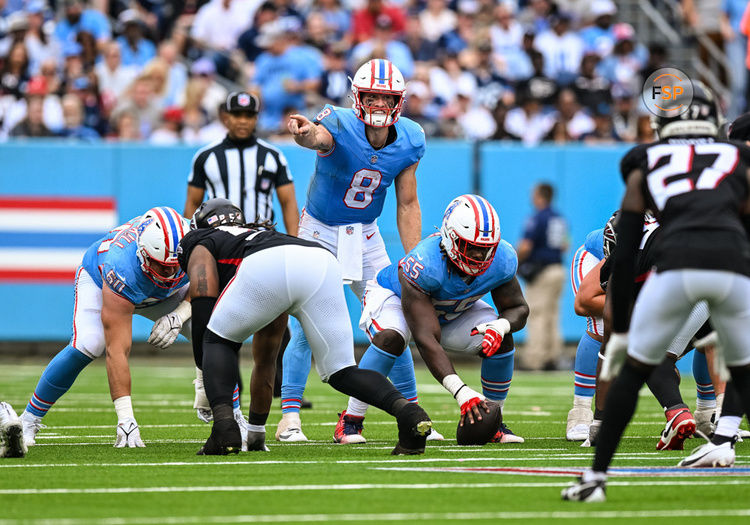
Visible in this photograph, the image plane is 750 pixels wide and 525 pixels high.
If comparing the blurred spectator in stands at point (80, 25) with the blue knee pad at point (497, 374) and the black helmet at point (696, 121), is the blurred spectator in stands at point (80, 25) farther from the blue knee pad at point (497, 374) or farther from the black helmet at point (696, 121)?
the black helmet at point (696, 121)

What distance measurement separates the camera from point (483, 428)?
7016mm

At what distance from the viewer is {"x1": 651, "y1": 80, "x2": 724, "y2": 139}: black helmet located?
205 inches

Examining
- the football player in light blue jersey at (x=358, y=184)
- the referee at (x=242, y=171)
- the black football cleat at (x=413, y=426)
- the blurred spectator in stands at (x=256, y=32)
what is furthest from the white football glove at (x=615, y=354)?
the blurred spectator in stands at (x=256, y=32)

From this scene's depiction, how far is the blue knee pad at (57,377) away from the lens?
752cm

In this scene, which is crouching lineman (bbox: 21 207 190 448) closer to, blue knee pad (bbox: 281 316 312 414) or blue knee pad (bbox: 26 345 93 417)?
blue knee pad (bbox: 26 345 93 417)

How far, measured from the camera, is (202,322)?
6.73 m

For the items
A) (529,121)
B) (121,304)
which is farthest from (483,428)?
(529,121)

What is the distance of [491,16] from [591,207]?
3.59 meters

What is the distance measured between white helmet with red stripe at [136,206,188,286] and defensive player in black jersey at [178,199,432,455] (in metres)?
0.48

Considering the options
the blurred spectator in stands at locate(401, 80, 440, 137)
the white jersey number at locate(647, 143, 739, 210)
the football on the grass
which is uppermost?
the blurred spectator in stands at locate(401, 80, 440, 137)

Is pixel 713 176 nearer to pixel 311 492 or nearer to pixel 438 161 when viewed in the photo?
pixel 311 492

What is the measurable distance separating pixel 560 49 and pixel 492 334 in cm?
1086

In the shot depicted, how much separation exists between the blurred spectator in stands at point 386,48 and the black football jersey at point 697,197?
458 inches

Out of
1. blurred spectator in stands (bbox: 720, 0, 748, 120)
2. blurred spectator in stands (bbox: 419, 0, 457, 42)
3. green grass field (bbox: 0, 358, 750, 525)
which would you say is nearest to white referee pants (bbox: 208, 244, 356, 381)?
green grass field (bbox: 0, 358, 750, 525)
